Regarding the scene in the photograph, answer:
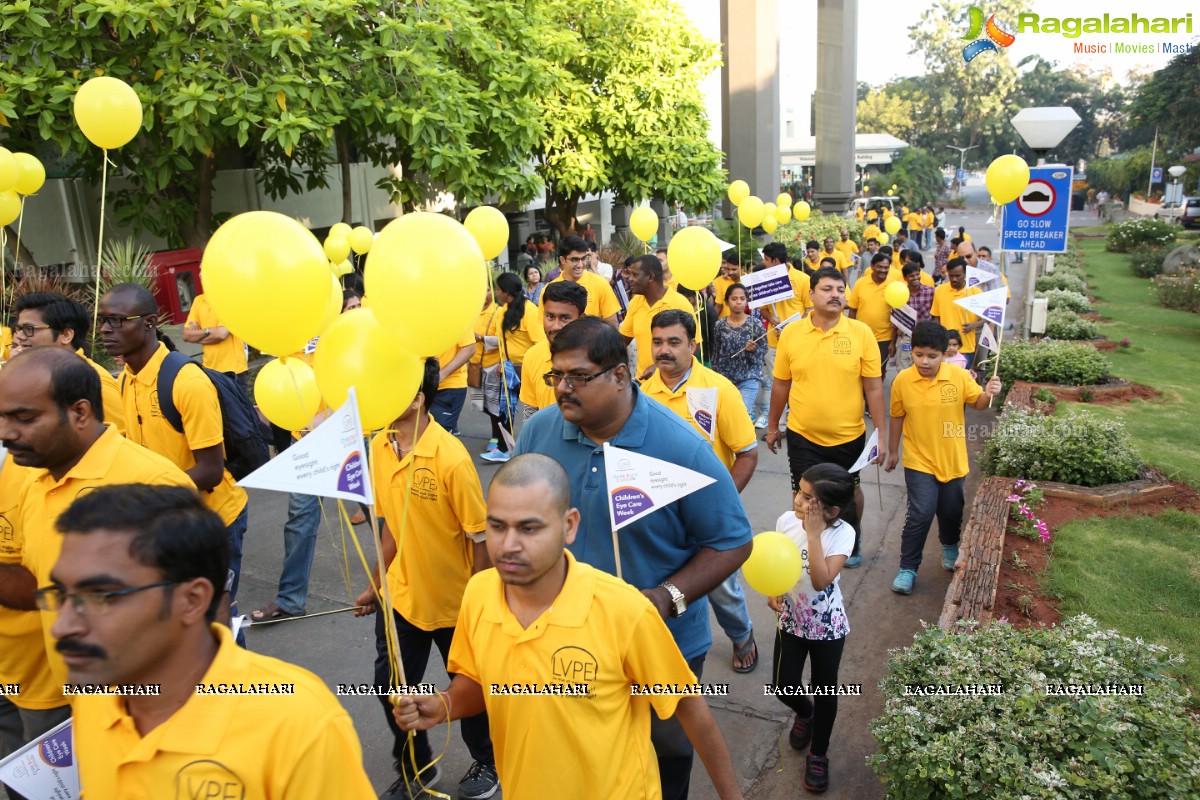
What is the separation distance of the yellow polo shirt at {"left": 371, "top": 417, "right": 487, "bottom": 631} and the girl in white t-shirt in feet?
4.52

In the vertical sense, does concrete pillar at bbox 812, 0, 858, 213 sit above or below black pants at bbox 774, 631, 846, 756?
above

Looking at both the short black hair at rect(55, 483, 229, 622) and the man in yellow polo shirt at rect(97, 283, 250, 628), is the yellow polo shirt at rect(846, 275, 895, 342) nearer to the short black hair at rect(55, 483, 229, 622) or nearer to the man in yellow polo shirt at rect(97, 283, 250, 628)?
the man in yellow polo shirt at rect(97, 283, 250, 628)

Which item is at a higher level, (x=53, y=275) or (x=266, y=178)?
(x=266, y=178)

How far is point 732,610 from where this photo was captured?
4652mm

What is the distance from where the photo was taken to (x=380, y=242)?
2.89 m

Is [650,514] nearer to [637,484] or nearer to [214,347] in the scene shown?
[637,484]

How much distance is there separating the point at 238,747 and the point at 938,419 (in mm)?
4974

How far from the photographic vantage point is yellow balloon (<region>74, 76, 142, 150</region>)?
5.27m

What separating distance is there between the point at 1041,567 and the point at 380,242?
187 inches

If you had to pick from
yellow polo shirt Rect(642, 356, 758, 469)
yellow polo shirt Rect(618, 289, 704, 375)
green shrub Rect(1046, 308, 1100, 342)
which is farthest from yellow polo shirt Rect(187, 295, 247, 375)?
green shrub Rect(1046, 308, 1100, 342)

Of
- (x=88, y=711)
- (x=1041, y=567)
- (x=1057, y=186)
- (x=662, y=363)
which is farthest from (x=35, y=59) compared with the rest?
(x=1057, y=186)

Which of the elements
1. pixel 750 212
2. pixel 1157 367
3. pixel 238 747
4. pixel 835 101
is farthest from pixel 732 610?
pixel 835 101

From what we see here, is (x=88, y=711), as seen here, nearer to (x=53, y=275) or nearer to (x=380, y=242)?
(x=380, y=242)

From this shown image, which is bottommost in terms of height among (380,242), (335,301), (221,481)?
(221,481)
